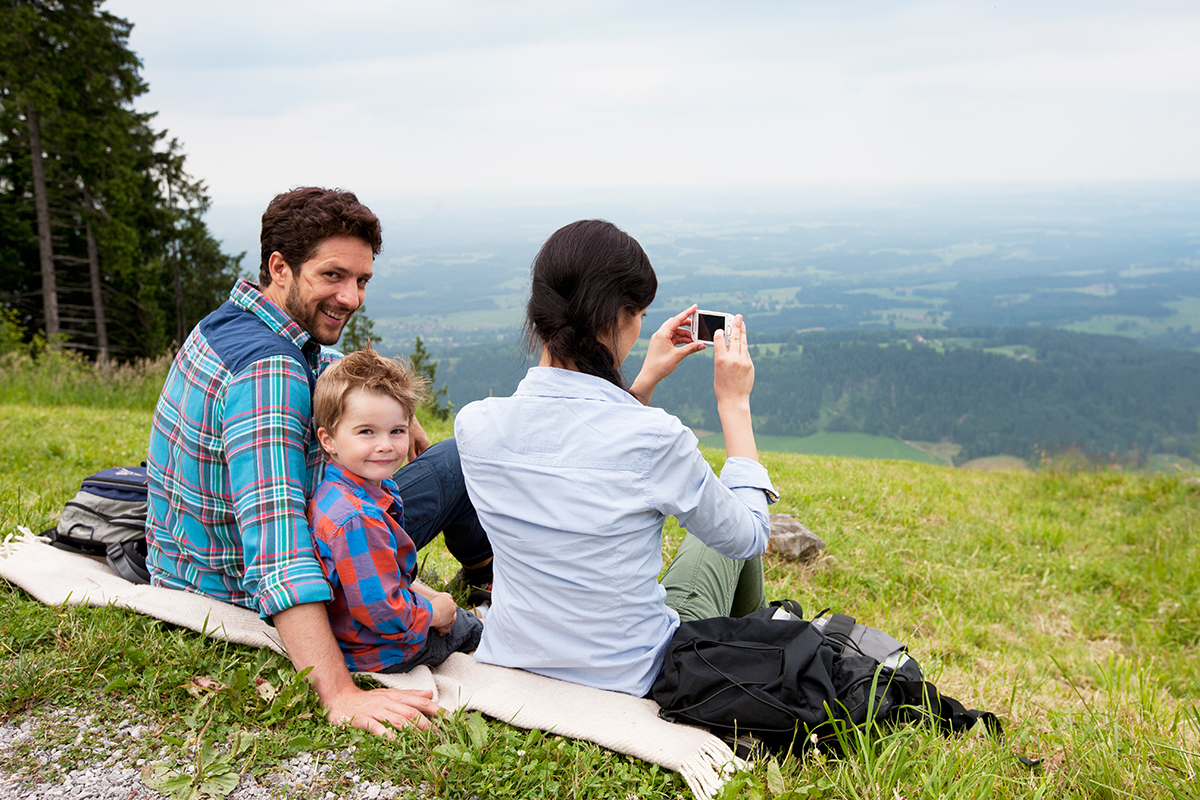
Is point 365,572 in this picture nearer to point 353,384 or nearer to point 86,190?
point 353,384

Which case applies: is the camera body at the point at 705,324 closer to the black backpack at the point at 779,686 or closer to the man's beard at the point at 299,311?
the black backpack at the point at 779,686

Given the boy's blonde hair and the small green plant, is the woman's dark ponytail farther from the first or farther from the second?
the small green plant

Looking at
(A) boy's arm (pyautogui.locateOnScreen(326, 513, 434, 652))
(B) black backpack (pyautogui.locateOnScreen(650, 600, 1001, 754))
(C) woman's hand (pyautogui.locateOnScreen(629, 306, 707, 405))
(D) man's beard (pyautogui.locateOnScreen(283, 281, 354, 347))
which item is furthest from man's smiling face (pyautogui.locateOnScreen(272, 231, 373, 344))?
(B) black backpack (pyautogui.locateOnScreen(650, 600, 1001, 754))

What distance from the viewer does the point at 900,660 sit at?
2.57m

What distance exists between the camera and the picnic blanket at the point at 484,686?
224cm

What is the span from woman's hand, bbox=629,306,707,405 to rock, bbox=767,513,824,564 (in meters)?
3.28

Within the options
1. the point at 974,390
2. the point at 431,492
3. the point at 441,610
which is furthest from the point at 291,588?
the point at 974,390

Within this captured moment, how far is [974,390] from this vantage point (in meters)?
83.2

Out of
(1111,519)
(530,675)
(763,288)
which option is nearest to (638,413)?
(530,675)

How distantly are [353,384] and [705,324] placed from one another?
1322mm

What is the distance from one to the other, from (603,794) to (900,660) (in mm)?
1181

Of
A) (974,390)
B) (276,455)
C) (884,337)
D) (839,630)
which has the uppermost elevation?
(276,455)

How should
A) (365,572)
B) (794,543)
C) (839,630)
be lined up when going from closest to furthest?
(365,572) → (839,630) → (794,543)

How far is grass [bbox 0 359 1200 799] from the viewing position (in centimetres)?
218
